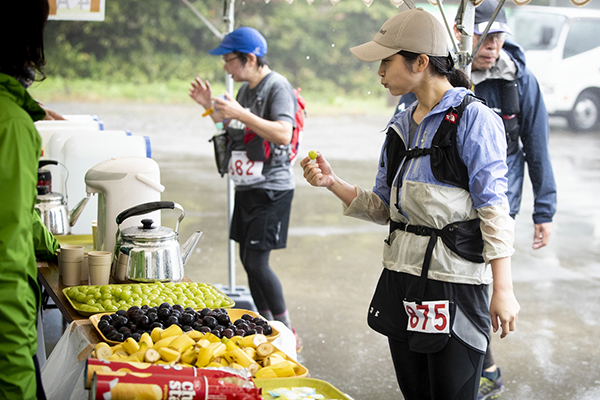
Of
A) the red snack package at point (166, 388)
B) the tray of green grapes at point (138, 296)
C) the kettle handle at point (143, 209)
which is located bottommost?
the tray of green grapes at point (138, 296)

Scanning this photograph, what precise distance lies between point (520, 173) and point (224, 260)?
367 centimetres

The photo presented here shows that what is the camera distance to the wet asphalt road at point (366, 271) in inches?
141

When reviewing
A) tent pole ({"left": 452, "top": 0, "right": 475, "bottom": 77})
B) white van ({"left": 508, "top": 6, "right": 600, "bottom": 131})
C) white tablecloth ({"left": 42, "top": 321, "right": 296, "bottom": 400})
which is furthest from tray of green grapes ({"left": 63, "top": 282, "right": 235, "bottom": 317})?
white van ({"left": 508, "top": 6, "right": 600, "bottom": 131})

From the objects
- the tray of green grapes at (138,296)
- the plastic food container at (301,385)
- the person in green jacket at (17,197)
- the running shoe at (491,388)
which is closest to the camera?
the person in green jacket at (17,197)

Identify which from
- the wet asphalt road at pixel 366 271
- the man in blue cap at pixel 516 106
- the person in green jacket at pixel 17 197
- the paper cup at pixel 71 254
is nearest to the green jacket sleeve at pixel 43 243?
the paper cup at pixel 71 254

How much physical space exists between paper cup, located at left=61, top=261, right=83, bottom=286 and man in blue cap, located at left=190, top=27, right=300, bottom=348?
1.44 m

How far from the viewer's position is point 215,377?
1305mm

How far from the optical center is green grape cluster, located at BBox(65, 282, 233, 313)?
73.7 inches

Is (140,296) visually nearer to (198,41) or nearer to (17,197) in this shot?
(17,197)

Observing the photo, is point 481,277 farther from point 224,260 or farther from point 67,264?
point 224,260

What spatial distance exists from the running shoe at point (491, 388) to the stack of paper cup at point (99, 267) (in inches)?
78.0

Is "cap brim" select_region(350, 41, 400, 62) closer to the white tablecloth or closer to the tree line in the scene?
the white tablecloth

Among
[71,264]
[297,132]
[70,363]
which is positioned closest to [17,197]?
[70,363]

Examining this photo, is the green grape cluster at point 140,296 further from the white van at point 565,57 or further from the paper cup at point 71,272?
the white van at point 565,57
